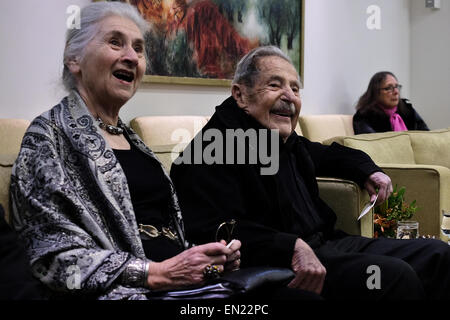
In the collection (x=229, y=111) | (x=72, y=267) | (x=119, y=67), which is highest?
(x=119, y=67)

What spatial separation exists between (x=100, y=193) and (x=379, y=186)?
4.28ft

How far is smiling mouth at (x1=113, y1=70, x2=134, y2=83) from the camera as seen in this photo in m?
1.79

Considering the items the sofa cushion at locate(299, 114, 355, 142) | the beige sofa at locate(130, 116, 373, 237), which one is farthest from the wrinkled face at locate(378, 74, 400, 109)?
the beige sofa at locate(130, 116, 373, 237)

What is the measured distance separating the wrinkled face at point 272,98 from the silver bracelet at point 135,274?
3.05 ft

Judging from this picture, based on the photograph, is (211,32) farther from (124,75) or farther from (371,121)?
(124,75)

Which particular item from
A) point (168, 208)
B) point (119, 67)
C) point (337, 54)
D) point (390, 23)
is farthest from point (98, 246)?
point (390, 23)

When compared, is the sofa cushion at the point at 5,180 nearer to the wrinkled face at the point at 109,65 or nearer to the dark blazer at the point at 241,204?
the wrinkled face at the point at 109,65

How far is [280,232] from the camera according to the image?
1.92 meters

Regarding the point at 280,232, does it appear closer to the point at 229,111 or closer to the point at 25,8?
the point at 229,111

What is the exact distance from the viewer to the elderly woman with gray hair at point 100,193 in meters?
1.37

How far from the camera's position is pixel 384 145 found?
370cm

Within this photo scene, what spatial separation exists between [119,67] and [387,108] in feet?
14.5
